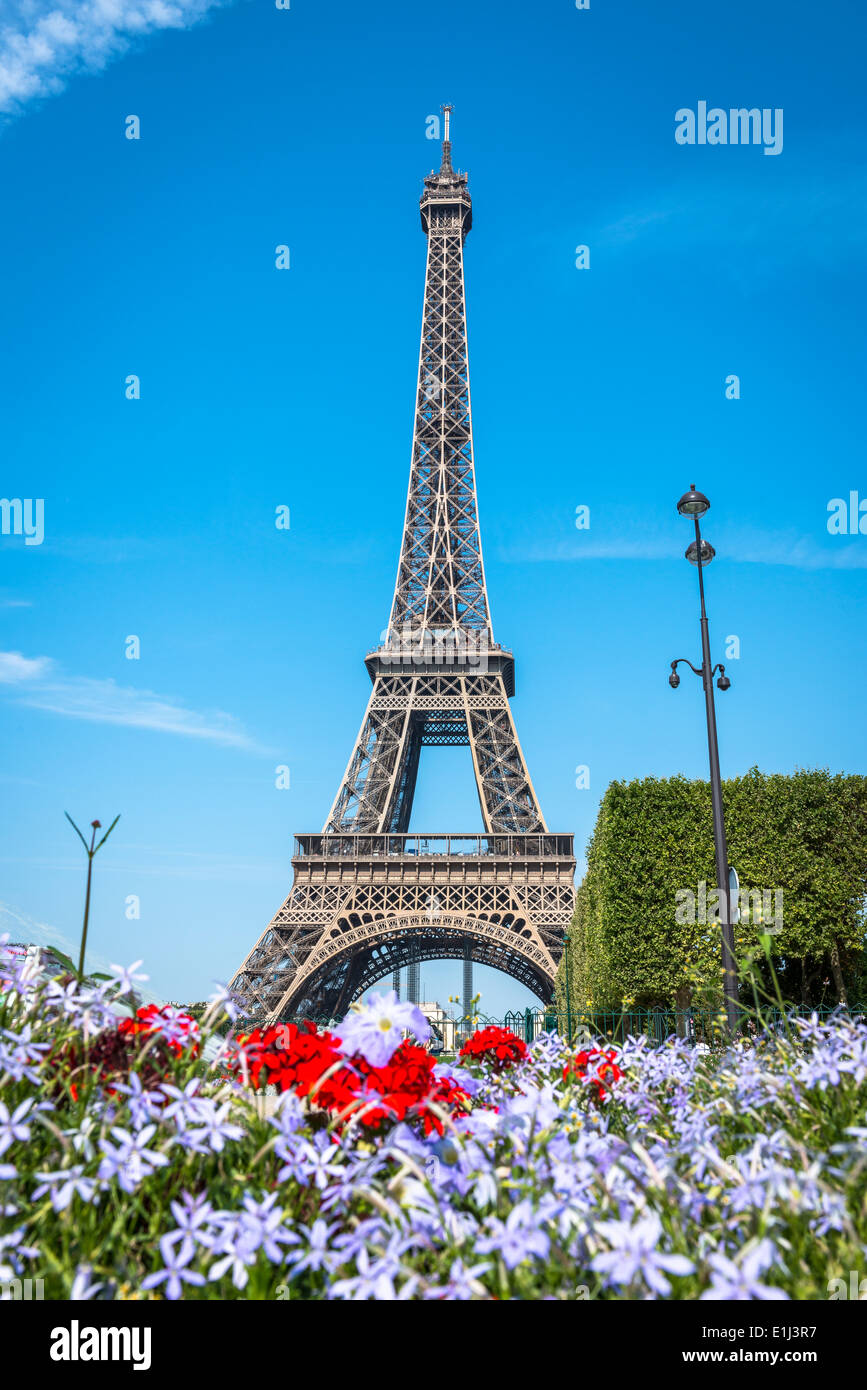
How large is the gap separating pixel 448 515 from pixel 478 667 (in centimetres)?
975

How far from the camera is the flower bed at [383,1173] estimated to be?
197 cm

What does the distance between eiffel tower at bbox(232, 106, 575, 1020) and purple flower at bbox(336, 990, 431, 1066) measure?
95.1 ft

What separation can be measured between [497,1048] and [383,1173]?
2023 mm

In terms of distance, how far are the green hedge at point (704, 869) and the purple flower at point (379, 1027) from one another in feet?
Result: 65.7

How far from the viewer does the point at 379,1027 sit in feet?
9.68

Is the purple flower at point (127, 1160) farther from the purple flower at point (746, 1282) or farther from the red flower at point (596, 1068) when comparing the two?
the red flower at point (596, 1068)

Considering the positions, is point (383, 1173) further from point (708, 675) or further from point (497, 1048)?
point (708, 675)

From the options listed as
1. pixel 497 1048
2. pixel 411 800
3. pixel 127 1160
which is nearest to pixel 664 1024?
pixel 497 1048

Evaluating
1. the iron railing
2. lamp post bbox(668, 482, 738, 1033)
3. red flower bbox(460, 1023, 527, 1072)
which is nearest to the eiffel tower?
the iron railing

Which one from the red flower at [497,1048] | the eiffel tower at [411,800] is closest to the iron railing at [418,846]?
the eiffel tower at [411,800]

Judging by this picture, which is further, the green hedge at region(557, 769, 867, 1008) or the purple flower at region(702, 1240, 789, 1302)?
the green hedge at region(557, 769, 867, 1008)

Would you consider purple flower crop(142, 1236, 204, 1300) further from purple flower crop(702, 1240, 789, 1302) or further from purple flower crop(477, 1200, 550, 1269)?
purple flower crop(702, 1240, 789, 1302)

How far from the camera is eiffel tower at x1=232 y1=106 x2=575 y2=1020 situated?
116 ft
